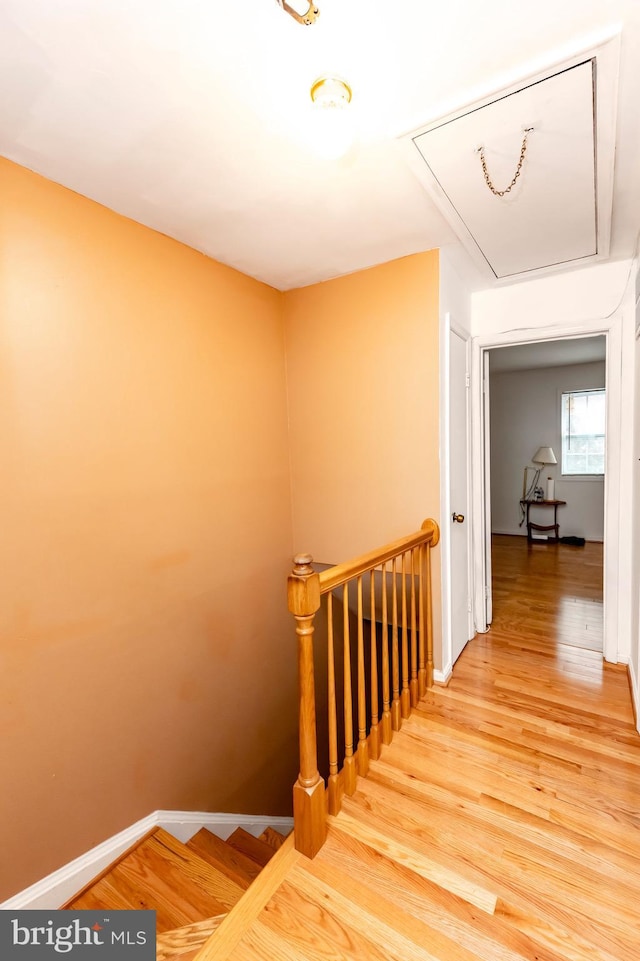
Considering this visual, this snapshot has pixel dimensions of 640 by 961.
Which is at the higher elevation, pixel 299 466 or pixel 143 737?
pixel 299 466

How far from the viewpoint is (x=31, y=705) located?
161cm

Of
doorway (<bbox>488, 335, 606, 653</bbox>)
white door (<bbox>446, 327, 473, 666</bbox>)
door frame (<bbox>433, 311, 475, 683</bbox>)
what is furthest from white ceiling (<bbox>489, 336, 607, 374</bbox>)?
door frame (<bbox>433, 311, 475, 683</bbox>)

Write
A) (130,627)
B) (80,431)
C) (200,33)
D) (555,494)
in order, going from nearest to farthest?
1. (200,33)
2. (80,431)
3. (130,627)
4. (555,494)

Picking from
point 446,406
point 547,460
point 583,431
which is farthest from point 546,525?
point 446,406

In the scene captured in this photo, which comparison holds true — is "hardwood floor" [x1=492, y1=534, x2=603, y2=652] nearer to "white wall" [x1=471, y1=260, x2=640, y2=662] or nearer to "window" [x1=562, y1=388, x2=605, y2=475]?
"white wall" [x1=471, y1=260, x2=640, y2=662]

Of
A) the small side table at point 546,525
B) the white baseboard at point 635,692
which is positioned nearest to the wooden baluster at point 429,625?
the white baseboard at point 635,692

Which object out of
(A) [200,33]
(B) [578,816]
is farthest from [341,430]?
(B) [578,816]

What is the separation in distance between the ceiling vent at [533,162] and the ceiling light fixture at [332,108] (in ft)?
1.24

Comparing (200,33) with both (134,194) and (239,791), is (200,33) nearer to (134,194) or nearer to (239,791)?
(134,194)

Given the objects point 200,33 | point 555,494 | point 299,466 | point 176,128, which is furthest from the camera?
point 555,494

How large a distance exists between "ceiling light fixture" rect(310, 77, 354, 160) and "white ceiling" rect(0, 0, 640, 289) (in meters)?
0.05

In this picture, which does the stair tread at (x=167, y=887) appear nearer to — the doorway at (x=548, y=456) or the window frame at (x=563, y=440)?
the doorway at (x=548, y=456)

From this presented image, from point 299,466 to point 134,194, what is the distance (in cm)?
175

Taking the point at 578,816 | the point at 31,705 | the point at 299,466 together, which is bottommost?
the point at 578,816
